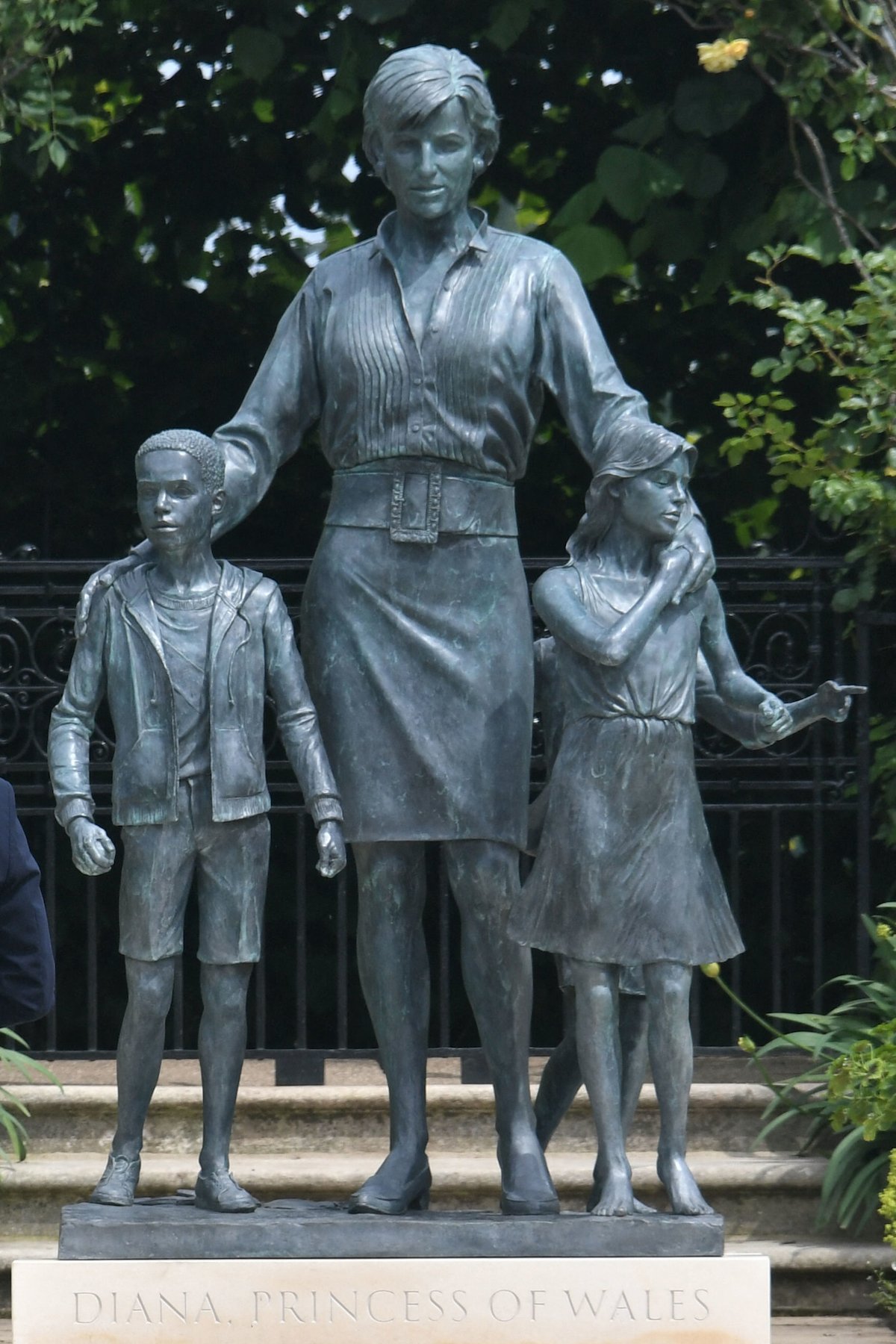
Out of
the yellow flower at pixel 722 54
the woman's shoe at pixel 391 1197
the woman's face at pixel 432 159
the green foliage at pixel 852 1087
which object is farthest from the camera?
the yellow flower at pixel 722 54

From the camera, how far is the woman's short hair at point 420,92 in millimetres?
5270

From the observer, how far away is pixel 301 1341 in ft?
16.3

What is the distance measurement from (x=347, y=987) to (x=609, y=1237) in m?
4.07

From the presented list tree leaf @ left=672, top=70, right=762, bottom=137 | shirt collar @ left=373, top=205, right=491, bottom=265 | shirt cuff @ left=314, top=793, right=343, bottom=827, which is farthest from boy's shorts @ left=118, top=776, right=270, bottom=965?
tree leaf @ left=672, top=70, right=762, bottom=137

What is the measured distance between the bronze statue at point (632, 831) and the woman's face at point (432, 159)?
26.4 inches

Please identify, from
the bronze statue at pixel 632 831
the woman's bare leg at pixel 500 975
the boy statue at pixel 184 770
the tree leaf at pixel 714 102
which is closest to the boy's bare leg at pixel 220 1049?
the boy statue at pixel 184 770

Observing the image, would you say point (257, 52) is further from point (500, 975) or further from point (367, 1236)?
point (367, 1236)

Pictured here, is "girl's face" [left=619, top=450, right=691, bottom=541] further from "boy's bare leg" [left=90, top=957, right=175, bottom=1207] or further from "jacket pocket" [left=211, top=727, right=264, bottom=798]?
"boy's bare leg" [left=90, top=957, right=175, bottom=1207]

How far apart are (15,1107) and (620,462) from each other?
132 inches

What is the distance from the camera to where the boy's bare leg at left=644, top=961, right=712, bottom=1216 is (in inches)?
203

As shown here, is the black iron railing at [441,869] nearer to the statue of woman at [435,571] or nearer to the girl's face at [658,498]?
the statue of woman at [435,571]

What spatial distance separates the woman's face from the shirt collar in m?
0.10

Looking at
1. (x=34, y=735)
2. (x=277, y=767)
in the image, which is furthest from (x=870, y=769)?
(x=34, y=735)

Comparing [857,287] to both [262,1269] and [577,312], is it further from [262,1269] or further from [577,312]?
[262,1269]
